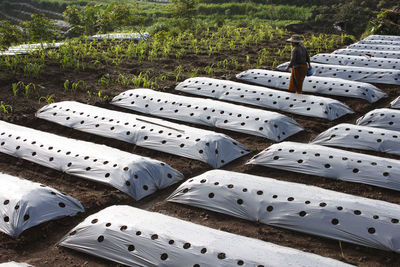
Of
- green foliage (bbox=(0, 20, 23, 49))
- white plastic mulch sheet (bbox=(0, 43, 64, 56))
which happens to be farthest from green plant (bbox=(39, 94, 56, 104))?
white plastic mulch sheet (bbox=(0, 43, 64, 56))

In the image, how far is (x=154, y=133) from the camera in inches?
211

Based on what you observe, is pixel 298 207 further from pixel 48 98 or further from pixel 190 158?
pixel 48 98

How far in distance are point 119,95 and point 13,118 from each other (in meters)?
1.62

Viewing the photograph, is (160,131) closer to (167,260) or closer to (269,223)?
(269,223)

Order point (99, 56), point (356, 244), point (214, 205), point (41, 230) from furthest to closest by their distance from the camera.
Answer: point (99, 56), point (214, 205), point (41, 230), point (356, 244)

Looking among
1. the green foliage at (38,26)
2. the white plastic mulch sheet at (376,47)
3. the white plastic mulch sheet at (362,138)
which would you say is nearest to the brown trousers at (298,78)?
the white plastic mulch sheet at (362,138)

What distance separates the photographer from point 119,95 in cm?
706

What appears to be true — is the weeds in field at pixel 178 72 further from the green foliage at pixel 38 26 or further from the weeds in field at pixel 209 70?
the green foliage at pixel 38 26

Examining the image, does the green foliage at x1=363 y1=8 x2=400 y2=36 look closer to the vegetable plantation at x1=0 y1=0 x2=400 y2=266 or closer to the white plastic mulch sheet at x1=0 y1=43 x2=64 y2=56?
the vegetable plantation at x1=0 y1=0 x2=400 y2=266

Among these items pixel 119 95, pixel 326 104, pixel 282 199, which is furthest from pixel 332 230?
pixel 119 95

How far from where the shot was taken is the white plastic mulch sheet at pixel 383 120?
5.69m

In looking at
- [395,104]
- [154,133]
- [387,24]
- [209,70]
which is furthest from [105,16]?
[395,104]

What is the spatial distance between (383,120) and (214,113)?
222 cm

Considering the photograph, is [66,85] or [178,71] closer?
[66,85]
